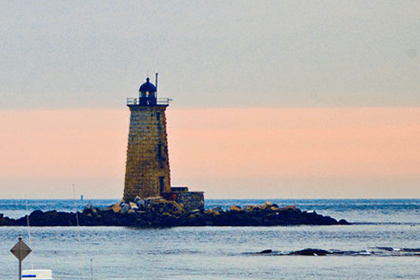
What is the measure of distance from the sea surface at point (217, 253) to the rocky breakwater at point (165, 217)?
0.71 m

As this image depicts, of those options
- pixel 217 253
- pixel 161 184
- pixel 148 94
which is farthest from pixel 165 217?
pixel 217 253

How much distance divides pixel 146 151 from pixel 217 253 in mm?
19120

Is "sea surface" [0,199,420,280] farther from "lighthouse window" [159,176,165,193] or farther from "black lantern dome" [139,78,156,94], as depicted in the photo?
"black lantern dome" [139,78,156,94]

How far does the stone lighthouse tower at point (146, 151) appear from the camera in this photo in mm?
70938

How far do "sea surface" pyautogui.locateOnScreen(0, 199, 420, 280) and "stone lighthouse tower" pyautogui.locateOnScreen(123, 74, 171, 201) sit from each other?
115 inches

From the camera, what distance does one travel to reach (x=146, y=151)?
70.9 meters

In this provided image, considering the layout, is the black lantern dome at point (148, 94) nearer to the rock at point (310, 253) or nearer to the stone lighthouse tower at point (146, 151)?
the stone lighthouse tower at point (146, 151)

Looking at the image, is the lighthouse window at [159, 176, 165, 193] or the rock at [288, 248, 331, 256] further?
the lighthouse window at [159, 176, 165, 193]

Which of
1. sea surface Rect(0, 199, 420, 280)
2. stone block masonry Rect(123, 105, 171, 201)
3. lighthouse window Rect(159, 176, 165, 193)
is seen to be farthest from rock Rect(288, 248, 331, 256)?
lighthouse window Rect(159, 176, 165, 193)

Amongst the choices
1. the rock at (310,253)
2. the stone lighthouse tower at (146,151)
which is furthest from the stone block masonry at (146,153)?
the rock at (310,253)

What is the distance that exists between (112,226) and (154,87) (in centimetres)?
1134

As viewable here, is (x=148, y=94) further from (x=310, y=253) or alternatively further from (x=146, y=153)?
(x=310, y=253)

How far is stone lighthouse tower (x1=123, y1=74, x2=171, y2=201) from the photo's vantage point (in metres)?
70.9

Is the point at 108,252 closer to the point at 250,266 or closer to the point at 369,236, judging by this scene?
the point at 250,266
